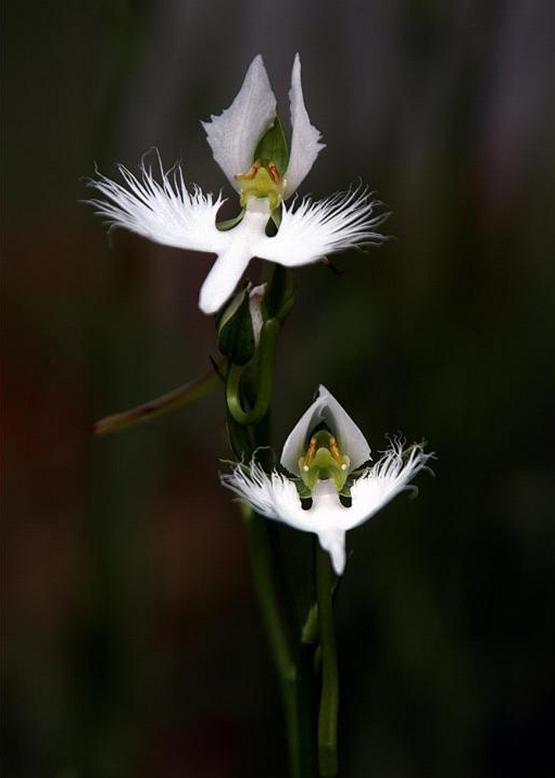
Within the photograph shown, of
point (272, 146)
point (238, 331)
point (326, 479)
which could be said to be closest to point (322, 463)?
point (326, 479)

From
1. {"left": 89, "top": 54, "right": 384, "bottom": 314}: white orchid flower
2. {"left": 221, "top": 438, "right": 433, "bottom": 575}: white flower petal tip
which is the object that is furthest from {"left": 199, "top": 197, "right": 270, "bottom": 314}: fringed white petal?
{"left": 221, "top": 438, "right": 433, "bottom": 575}: white flower petal tip

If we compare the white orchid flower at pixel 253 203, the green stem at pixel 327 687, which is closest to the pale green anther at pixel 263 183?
the white orchid flower at pixel 253 203

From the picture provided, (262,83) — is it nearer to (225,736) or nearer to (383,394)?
(383,394)

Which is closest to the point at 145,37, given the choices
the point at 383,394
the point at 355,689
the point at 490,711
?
the point at 383,394

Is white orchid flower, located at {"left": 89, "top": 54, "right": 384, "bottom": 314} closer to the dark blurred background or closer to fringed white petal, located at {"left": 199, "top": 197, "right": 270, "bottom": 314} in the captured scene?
fringed white petal, located at {"left": 199, "top": 197, "right": 270, "bottom": 314}

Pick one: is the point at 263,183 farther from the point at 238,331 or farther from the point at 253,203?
the point at 238,331

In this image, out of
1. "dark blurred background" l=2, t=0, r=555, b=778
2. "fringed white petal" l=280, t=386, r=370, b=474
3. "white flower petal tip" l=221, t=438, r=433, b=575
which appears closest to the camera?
"white flower petal tip" l=221, t=438, r=433, b=575
